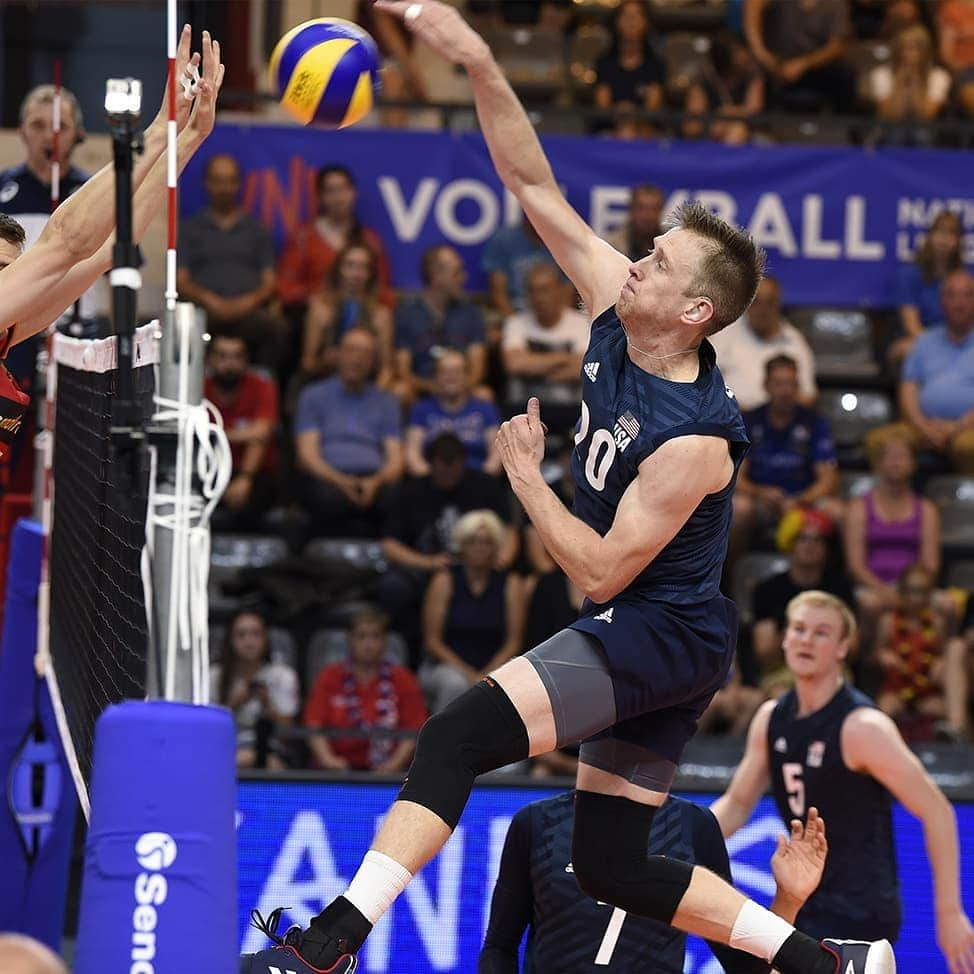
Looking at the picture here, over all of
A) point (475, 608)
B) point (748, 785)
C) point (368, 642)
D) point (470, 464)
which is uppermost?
point (470, 464)

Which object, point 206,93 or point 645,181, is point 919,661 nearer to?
point 645,181

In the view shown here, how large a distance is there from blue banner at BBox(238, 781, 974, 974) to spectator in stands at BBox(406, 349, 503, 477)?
13.0 ft

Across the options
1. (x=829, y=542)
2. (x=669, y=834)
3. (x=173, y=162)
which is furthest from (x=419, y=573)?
(x=173, y=162)

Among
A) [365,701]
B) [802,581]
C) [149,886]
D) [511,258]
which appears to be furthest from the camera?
[511,258]

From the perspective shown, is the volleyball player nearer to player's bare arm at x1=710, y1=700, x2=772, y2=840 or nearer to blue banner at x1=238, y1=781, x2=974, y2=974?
blue banner at x1=238, y1=781, x2=974, y2=974

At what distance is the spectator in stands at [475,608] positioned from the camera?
1027 cm

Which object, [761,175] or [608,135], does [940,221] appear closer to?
[761,175]

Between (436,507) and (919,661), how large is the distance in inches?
114

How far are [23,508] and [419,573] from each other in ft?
8.42

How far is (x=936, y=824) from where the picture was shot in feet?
21.8

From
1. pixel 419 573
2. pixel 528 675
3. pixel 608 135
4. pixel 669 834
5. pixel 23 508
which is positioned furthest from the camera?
pixel 608 135

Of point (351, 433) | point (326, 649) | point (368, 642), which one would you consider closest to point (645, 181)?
point (351, 433)

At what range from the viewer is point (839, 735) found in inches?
271

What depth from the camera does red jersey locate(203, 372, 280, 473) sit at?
11.2 meters
